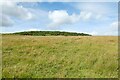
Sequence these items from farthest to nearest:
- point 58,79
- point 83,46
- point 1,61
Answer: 1. point 83,46
2. point 1,61
3. point 58,79

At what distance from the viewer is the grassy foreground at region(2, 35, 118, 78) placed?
22953mm

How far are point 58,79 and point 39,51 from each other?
1082 centimetres

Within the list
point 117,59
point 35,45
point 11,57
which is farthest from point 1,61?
point 117,59

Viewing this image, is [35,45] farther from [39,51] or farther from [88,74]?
[88,74]

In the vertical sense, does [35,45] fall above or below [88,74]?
above

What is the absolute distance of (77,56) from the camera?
1150 inches

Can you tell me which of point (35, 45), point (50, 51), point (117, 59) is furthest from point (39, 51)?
point (117, 59)

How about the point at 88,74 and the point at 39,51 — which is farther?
the point at 39,51

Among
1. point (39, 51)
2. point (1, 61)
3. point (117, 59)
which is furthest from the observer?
point (39, 51)

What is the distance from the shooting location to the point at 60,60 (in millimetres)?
27406

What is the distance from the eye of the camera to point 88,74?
22812 mm

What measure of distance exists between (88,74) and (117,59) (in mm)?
6324

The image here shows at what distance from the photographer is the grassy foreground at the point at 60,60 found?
2295 cm

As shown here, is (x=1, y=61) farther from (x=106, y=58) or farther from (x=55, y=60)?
(x=106, y=58)
